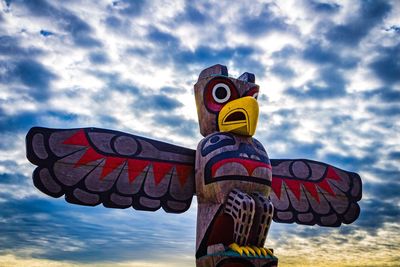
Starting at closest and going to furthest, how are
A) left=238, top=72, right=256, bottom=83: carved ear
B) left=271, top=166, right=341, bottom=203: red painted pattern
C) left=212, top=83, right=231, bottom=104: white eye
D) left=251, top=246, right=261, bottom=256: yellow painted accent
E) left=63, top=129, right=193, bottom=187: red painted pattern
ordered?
left=251, top=246, right=261, bottom=256: yellow painted accent, left=63, top=129, right=193, bottom=187: red painted pattern, left=212, top=83, right=231, bottom=104: white eye, left=238, top=72, right=256, bottom=83: carved ear, left=271, top=166, right=341, bottom=203: red painted pattern

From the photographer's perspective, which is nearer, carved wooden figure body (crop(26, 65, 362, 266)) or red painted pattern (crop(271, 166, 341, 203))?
carved wooden figure body (crop(26, 65, 362, 266))

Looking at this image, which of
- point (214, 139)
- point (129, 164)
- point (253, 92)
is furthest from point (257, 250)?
point (253, 92)

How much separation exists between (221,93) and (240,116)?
79 centimetres

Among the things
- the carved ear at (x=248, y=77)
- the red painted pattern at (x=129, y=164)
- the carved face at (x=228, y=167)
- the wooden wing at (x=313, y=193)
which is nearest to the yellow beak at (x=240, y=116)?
the carved face at (x=228, y=167)

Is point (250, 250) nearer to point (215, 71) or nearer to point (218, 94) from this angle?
point (218, 94)

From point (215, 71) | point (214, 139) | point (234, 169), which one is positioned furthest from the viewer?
point (215, 71)

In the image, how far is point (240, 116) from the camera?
24.3 feet

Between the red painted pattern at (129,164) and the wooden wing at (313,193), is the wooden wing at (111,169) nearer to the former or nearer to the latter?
the red painted pattern at (129,164)

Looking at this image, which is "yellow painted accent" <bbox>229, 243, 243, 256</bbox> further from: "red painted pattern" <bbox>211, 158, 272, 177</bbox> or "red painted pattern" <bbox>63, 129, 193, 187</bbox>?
"red painted pattern" <bbox>63, 129, 193, 187</bbox>

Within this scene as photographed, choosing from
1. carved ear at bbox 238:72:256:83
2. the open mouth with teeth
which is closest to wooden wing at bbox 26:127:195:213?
the open mouth with teeth

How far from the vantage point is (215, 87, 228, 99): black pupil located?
7941 mm

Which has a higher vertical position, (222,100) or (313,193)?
(222,100)

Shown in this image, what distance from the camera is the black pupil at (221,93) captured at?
26.1ft

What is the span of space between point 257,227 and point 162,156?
235 cm
